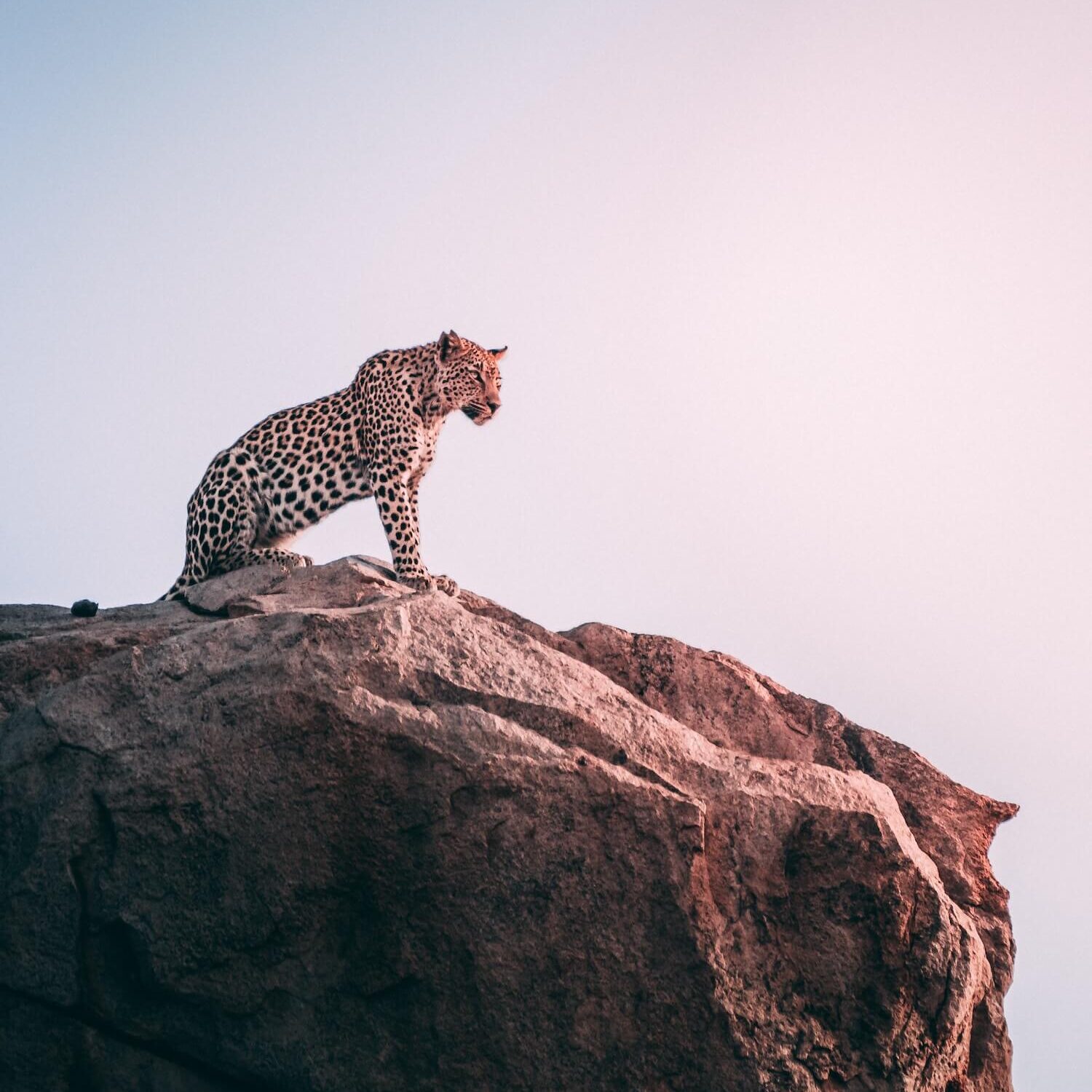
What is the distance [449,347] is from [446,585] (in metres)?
3.52

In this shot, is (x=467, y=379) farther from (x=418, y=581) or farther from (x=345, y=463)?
(x=418, y=581)

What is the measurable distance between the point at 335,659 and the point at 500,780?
144 cm

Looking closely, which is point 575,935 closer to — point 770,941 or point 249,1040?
point 770,941

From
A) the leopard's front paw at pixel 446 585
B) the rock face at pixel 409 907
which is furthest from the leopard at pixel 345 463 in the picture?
the rock face at pixel 409 907

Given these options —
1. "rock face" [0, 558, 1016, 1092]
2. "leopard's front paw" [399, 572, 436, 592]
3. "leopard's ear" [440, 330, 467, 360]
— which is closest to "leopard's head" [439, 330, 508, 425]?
"leopard's ear" [440, 330, 467, 360]

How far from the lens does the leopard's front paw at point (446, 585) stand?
1280 centimetres

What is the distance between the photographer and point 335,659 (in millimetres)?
9211

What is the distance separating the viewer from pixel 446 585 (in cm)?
1286

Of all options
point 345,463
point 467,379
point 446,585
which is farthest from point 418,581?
point 467,379

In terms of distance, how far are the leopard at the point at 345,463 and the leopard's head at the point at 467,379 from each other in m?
0.01

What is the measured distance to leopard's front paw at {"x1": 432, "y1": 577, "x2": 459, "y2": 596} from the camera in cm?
1280

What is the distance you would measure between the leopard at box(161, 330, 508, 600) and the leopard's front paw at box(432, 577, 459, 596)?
1 cm

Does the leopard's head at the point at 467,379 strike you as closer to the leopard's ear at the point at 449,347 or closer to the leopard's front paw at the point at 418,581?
the leopard's ear at the point at 449,347

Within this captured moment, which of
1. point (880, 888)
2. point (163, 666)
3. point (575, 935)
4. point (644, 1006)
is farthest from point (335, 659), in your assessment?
point (880, 888)
